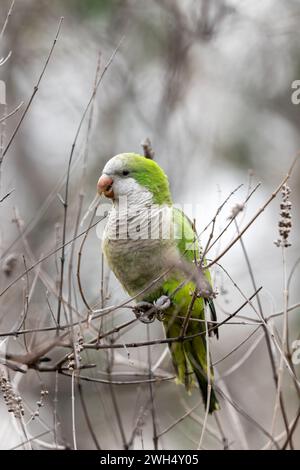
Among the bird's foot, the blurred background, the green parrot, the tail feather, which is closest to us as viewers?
the bird's foot

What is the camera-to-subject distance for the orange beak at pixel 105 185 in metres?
3.80

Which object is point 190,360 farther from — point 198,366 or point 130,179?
point 130,179

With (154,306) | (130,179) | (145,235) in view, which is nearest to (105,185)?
(130,179)

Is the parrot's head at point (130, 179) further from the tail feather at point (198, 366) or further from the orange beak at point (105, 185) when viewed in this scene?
the tail feather at point (198, 366)

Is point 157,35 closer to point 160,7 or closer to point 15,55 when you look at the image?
point 160,7

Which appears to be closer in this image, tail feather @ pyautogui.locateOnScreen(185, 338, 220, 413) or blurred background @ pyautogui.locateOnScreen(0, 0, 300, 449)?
tail feather @ pyautogui.locateOnScreen(185, 338, 220, 413)

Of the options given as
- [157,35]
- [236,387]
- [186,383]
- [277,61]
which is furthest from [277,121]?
[186,383]

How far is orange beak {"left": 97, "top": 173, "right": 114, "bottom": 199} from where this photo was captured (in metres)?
3.80

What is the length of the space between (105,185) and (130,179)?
0.16 metres

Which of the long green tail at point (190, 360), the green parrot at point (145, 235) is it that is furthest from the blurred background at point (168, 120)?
the green parrot at point (145, 235)

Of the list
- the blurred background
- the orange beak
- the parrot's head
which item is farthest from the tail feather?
the blurred background

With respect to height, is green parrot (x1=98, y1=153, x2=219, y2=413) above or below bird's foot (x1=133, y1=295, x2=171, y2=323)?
above

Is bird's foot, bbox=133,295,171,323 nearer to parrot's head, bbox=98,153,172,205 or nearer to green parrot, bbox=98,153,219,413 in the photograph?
green parrot, bbox=98,153,219,413

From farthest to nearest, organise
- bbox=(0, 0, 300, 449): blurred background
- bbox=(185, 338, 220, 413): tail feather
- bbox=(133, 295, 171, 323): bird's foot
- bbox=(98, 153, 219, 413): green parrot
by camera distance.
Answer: bbox=(0, 0, 300, 449): blurred background < bbox=(185, 338, 220, 413): tail feather < bbox=(98, 153, 219, 413): green parrot < bbox=(133, 295, 171, 323): bird's foot
